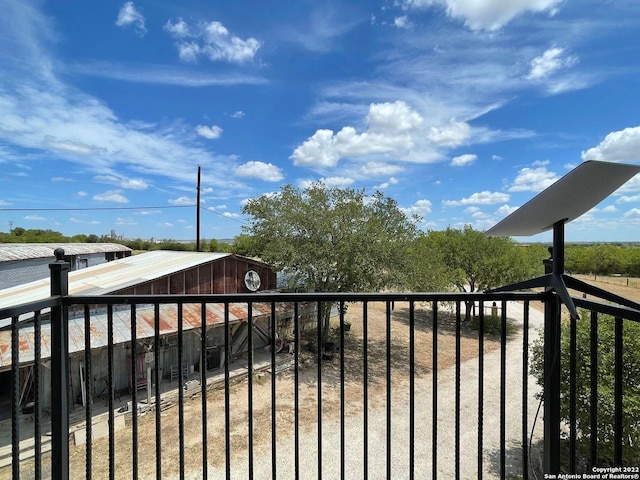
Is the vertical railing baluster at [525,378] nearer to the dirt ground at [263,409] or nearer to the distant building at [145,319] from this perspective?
the dirt ground at [263,409]

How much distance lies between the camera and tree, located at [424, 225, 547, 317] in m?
12.7

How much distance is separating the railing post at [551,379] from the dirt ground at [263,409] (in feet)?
10.7

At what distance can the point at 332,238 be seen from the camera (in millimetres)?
10016

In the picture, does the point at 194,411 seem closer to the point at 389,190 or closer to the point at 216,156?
the point at 389,190

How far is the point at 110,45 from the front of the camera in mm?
7461

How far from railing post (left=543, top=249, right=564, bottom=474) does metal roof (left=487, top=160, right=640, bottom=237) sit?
0.45ft

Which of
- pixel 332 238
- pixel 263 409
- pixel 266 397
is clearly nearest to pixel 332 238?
pixel 332 238

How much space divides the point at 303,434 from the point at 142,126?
13953 millimetres

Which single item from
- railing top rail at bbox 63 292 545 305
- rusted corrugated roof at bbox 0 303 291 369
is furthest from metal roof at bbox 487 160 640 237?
rusted corrugated roof at bbox 0 303 291 369

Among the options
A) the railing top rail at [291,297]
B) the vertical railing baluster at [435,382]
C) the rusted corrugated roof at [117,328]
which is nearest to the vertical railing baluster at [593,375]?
the railing top rail at [291,297]

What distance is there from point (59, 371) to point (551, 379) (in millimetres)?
1783

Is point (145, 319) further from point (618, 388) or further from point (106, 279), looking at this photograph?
point (618, 388)

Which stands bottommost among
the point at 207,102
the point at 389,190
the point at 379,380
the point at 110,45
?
the point at 379,380

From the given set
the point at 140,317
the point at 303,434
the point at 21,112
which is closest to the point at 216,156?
the point at 21,112
